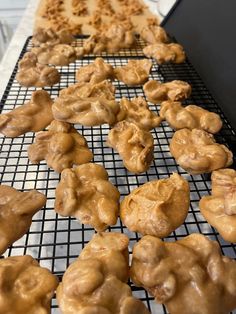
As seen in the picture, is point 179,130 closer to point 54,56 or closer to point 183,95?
point 183,95

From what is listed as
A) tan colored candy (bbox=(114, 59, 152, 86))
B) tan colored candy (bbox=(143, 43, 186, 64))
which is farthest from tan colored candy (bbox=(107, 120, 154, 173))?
tan colored candy (bbox=(143, 43, 186, 64))

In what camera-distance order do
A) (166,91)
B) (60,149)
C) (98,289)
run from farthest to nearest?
(166,91)
(60,149)
(98,289)

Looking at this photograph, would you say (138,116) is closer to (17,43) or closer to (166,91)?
(166,91)

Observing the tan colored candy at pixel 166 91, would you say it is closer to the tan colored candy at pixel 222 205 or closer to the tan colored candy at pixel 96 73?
the tan colored candy at pixel 96 73

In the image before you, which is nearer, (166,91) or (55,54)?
(166,91)

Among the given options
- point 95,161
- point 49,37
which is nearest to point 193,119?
point 95,161

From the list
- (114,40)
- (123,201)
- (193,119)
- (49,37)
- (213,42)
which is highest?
(213,42)

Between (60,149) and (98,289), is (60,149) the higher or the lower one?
the lower one

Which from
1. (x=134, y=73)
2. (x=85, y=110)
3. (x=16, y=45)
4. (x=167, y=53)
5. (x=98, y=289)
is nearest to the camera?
(x=98, y=289)

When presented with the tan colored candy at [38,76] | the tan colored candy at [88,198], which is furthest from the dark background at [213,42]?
the tan colored candy at [38,76]
